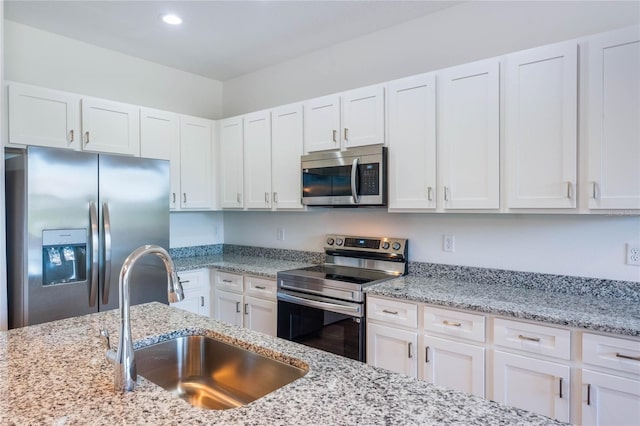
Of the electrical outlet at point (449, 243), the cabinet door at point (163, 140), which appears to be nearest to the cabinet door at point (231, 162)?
the cabinet door at point (163, 140)

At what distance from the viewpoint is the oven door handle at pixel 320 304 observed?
8.09ft

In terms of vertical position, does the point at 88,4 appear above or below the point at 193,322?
above

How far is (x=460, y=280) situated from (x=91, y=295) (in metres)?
2.46

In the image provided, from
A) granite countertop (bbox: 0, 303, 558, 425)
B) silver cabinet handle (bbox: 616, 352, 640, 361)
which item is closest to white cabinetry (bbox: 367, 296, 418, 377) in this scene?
silver cabinet handle (bbox: 616, 352, 640, 361)

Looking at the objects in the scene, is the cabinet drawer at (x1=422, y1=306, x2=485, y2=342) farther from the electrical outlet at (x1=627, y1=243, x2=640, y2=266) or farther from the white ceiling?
the white ceiling

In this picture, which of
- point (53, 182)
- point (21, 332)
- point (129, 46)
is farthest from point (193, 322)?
point (129, 46)

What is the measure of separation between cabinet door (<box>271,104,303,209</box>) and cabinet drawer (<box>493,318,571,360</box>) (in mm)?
1787

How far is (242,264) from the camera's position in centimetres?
345

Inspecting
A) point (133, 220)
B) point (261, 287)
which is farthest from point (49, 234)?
point (261, 287)

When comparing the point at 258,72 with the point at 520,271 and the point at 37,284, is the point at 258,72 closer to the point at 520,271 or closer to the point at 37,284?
the point at 37,284

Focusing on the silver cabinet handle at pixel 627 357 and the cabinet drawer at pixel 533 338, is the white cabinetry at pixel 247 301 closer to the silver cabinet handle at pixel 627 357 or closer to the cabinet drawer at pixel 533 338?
the cabinet drawer at pixel 533 338

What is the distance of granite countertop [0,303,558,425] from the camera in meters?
0.90

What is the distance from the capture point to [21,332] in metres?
1.57

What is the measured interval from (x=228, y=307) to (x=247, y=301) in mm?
287
